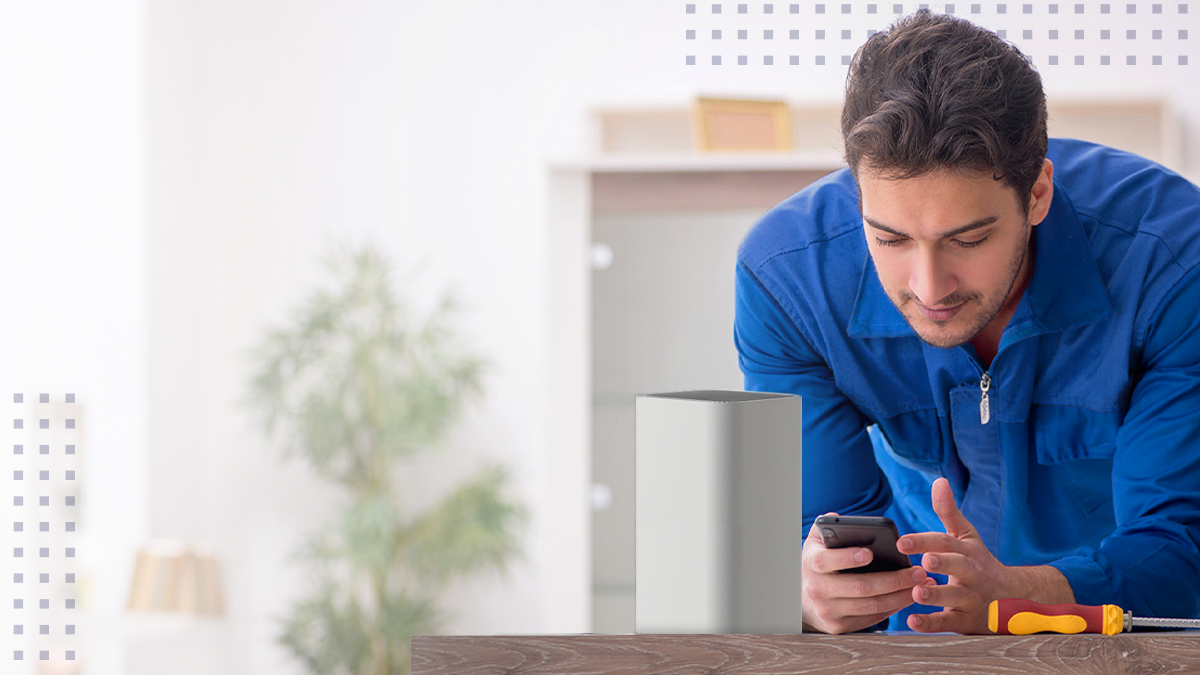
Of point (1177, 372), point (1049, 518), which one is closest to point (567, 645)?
point (1177, 372)

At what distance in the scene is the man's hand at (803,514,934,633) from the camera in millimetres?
752

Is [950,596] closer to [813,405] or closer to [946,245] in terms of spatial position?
[946,245]

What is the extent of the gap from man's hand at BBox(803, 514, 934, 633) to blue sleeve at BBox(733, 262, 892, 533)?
16.9 inches

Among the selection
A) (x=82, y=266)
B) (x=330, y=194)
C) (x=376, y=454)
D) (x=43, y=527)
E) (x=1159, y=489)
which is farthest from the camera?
(x=330, y=194)

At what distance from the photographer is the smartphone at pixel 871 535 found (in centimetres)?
75

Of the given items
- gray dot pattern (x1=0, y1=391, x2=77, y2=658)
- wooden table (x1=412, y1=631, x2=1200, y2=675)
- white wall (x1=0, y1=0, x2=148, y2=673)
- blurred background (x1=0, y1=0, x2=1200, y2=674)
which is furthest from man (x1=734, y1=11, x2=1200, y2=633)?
white wall (x1=0, y1=0, x2=148, y2=673)

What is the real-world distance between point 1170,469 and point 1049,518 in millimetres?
278

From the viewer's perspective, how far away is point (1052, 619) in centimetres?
67

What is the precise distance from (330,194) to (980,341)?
269 cm

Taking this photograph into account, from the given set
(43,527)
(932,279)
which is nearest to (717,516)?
(932,279)

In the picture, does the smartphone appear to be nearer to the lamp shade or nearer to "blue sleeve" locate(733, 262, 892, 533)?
"blue sleeve" locate(733, 262, 892, 533)

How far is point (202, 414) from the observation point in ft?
11.8

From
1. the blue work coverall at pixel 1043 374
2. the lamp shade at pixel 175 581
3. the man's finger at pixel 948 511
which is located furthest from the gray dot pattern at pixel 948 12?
the man's finger at pixel 948 511

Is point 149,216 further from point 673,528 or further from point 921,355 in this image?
point 673,528
